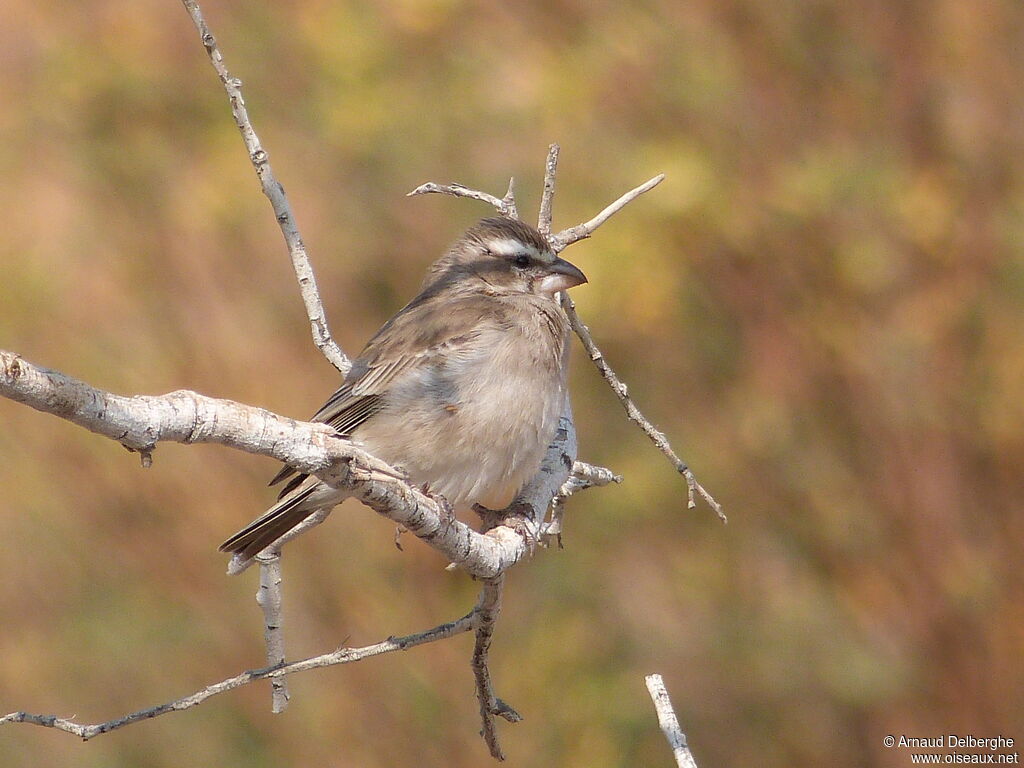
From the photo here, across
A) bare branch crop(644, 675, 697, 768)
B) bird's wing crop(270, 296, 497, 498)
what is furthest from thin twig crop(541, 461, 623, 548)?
bare branch crop(644, 675, 697, 768)

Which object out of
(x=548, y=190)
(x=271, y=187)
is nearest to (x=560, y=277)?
(x=548, y=190)

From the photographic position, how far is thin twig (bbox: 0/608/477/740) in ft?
10.4

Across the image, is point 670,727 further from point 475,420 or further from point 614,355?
point 614,355

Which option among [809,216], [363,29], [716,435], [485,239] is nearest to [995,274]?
[809,216]

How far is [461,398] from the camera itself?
182 inches

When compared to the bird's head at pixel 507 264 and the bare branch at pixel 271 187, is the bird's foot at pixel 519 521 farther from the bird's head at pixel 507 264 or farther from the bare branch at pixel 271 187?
the bird's head at pixel 507 264

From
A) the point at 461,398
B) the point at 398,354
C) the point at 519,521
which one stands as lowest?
the point at 519,521

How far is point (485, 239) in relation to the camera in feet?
17.6

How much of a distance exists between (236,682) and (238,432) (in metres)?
→ 1.09

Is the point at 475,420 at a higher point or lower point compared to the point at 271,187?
lower

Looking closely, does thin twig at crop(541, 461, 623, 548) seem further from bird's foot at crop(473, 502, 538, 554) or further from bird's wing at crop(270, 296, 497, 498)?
bird's wing at crop(270, 296, 497, 498)

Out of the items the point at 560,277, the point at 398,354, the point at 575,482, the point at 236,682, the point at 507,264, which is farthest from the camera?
the point at 507,264

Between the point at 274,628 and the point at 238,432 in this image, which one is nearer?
the point at 238,432

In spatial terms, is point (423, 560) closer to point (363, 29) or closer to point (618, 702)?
point (618, 702)
